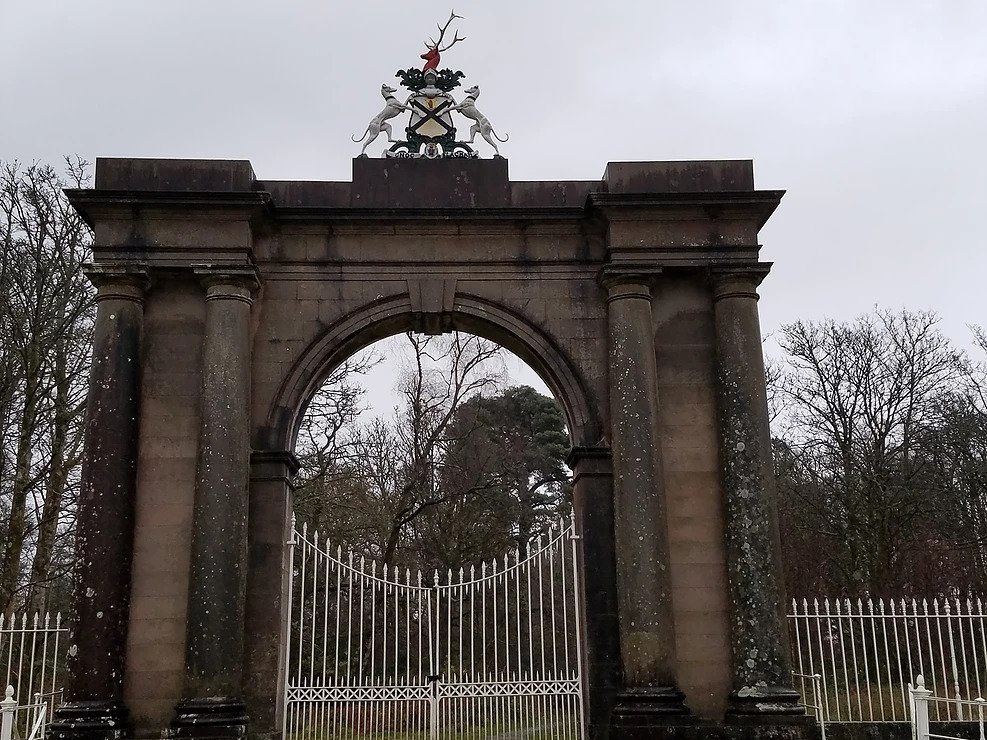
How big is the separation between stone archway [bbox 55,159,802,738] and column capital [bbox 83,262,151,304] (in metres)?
0.03

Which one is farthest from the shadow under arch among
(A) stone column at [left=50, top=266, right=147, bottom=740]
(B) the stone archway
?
(A) stone column at [left=50, top=266, right=147, bottom=740]

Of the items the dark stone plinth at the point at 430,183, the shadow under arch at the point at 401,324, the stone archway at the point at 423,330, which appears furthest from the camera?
the dark stone plinth at the point at 430,183

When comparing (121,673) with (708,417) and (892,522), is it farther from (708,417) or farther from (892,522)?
(892,522)

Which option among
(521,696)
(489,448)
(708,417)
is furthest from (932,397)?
(521,696)

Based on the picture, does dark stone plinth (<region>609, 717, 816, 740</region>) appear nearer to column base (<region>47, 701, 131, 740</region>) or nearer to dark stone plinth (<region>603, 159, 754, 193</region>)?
column base (<region>47, 701, 131, 740</region>)

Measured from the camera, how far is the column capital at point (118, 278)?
930 cm

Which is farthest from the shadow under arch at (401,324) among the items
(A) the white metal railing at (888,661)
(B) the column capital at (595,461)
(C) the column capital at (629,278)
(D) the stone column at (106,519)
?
(A) the white metal railing at (888,661)

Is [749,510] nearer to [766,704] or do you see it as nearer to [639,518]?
[639,518]

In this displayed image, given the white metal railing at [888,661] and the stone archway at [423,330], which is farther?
the white metal railing at [888,661]

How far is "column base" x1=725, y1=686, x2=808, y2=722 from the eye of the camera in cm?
854

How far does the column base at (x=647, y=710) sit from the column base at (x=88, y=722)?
4.37m

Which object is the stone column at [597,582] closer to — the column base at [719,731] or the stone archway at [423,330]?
the stone archway at [423,330]

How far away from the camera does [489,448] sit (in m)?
28.5

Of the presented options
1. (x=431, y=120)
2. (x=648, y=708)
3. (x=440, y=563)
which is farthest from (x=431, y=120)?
(x=440, y=563)
